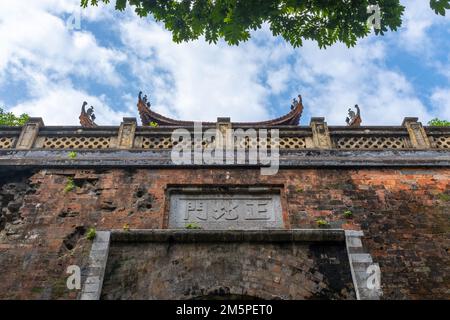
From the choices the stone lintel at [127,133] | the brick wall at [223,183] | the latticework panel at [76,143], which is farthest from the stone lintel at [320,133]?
the latticework panel at [76,143]

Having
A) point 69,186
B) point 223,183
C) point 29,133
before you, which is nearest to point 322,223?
point 223,183

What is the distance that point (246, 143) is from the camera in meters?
8.38

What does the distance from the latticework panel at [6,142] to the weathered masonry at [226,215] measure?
0.02 metres

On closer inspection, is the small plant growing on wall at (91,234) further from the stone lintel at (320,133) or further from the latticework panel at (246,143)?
the stone lintel at (320,133)

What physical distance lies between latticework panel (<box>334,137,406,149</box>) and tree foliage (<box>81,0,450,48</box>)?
2653 mm

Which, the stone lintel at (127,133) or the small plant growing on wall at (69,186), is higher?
the stone lintel at (127,133)

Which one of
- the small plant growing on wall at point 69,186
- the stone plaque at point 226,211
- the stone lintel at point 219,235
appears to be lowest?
the stone lintel at point 219,235

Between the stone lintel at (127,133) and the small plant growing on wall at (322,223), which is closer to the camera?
the small plant growing on wall at (322,223)

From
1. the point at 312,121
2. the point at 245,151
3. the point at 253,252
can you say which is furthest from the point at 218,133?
the point at 253,252

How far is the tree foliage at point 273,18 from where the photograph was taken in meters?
5.76

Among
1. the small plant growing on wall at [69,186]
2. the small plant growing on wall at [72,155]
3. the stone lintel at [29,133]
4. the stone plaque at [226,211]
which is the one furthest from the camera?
the stone lintel at [29,133]

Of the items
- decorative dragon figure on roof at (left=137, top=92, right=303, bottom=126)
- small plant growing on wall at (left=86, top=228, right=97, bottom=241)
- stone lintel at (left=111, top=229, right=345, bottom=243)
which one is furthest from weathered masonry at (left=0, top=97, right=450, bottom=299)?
decorative dragon figure on roof at (left=137, top=92, right=303, bottom=126)

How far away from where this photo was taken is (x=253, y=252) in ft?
22.5

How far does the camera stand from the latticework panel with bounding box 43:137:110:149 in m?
8.30
